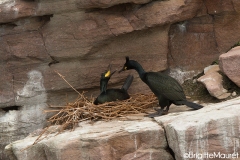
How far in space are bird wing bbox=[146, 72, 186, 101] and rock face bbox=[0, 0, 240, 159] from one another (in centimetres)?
83

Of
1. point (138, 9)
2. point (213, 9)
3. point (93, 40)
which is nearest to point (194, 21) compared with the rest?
point (213, 9)

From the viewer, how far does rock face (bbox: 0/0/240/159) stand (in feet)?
23.4

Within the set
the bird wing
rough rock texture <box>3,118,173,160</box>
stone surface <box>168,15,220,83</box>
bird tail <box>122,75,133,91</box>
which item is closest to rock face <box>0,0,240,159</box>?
stone surface <box>168,15,220,83</box>

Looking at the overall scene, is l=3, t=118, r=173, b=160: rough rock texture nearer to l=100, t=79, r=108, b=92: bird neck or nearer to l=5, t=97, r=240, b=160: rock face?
l=5, t=97, r=240, b=160: rock face

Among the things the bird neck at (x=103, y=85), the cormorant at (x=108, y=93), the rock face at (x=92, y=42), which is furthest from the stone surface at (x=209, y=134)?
the rock face at (x=92, y=42)

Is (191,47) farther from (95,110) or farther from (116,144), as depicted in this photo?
(116,144)

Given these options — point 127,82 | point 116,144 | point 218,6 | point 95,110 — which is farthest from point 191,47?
point 116,144

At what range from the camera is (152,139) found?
5867mm

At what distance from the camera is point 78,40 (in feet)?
23.8

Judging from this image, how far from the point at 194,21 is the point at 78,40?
4.99 ft

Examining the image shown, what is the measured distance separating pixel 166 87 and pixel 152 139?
2.81 feet

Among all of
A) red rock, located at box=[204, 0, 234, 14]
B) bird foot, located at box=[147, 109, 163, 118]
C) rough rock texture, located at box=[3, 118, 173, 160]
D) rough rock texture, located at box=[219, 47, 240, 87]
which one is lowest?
rough rock texture, located at box=[3, 118, 173, 160]

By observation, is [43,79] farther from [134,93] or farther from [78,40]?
[134,93]

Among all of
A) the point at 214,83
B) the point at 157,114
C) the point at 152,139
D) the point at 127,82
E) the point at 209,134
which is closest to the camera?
the point at 209,134
